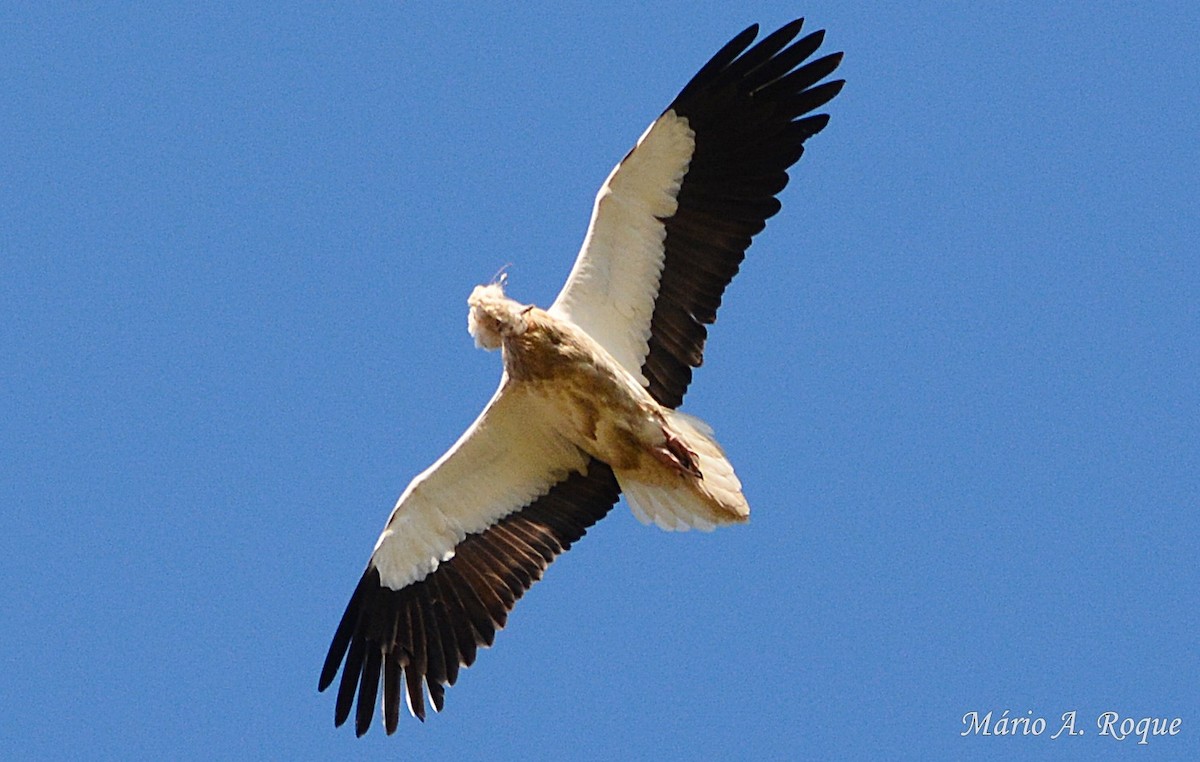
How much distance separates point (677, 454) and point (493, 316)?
134cm

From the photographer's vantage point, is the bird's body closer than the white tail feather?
Yes

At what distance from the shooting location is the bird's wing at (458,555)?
1158 cm

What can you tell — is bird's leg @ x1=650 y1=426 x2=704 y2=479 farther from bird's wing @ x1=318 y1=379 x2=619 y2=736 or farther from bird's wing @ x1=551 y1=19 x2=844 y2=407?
bird's wing @ x1=318 y1=379 x2=619 y2=736

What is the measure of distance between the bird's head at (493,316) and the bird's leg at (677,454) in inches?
41.8

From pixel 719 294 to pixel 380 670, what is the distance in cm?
308

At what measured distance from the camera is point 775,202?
444 inches

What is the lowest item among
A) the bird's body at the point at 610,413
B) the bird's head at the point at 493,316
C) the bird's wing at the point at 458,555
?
the bird's wing at the point at 458,555

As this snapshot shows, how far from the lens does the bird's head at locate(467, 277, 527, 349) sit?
1102 centimetres

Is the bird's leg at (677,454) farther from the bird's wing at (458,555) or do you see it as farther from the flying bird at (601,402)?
the bird's wing at (458,555)

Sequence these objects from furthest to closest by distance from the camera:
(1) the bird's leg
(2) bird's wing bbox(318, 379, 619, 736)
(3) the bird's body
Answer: (2) bird's wing bbox(318, 379, 619, 736)
(1) the bird's leg
(3) the bird's body

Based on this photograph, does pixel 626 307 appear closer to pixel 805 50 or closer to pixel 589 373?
pixel 589 373

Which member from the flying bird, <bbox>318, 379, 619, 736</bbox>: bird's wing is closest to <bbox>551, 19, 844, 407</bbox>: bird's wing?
the flying bird

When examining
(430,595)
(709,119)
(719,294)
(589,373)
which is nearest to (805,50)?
(709,119)

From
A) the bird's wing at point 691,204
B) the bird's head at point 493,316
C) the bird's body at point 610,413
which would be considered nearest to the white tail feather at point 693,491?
the bird's body at point 610,413
